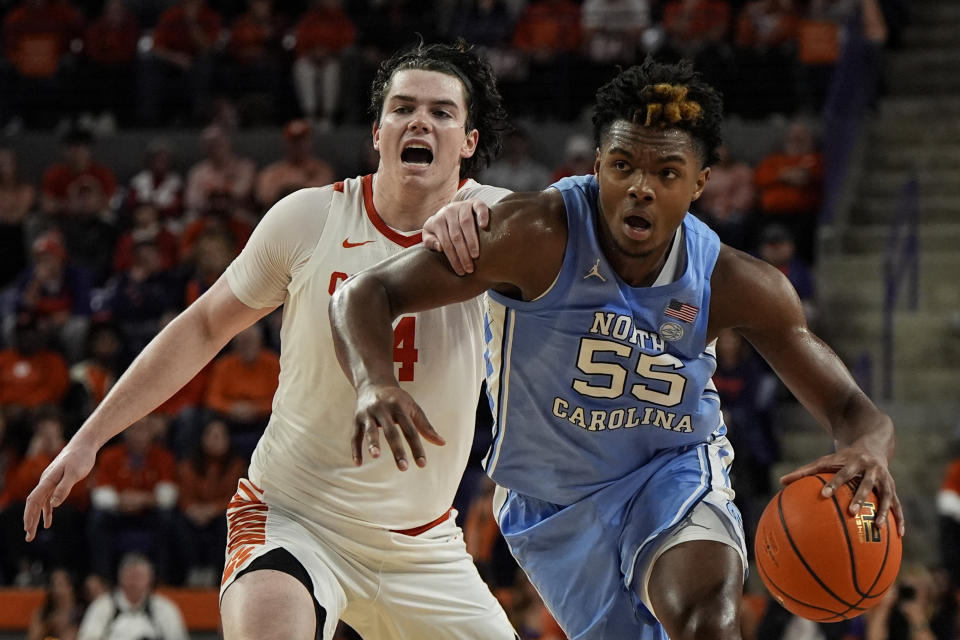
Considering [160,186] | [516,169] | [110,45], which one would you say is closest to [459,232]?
[516,169]

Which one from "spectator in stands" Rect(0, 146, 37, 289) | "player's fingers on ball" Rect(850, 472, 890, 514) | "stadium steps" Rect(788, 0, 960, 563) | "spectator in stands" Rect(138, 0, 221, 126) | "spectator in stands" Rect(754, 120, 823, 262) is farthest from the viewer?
"spectator in stands" Rect(138, 0, 221, 126)

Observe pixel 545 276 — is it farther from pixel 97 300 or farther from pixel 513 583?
pixel 97 300

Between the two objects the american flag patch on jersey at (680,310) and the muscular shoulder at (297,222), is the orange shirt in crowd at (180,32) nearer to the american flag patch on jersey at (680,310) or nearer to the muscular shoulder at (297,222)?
the muscular shoulder at (297,222)

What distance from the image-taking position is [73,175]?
13.1 m

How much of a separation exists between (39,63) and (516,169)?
5.58 m

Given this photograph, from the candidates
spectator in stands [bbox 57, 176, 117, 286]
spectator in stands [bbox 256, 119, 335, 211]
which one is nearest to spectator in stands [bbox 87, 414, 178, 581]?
spectator in stands [bbox 57, 176, 117, 286]

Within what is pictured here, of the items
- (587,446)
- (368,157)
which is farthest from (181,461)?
(587,446)

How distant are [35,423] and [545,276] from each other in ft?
23.0

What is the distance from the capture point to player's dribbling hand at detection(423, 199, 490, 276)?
393cm

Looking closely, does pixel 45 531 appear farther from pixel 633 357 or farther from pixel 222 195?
pixel 633 357

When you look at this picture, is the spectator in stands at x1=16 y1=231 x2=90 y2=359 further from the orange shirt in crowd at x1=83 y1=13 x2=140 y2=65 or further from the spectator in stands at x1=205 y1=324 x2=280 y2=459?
the orange shirt in crowd at x1=83 y1=13 x2=140 y2=65

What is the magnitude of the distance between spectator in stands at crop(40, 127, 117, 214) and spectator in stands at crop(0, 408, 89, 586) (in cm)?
343

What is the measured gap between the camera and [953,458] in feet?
31.2

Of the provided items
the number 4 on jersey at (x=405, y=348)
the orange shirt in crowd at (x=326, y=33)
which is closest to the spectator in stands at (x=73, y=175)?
the orange shirt in crowd at (x=326, y=33)
